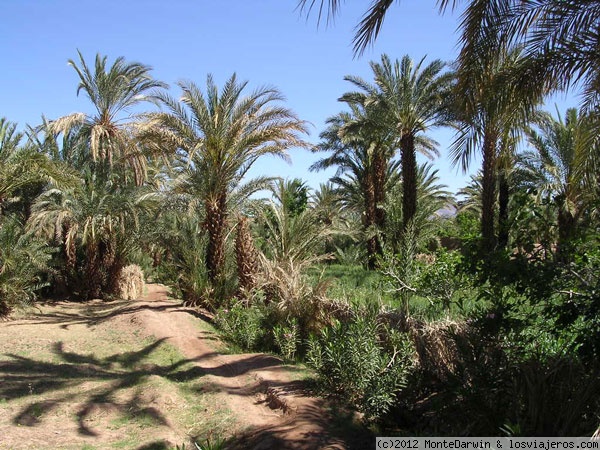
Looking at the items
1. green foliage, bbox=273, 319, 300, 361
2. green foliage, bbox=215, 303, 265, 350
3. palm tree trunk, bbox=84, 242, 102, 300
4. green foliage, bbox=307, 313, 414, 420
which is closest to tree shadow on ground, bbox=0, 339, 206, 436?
green foliage, bbox=215, 303, 265, 350

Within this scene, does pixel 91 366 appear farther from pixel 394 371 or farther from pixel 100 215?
pixel 100 215

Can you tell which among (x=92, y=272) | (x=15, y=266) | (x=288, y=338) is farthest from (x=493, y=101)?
(x=92, y=272)

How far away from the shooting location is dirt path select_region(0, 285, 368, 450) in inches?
236

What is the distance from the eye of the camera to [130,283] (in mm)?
17344

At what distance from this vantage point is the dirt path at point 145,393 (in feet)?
19.7

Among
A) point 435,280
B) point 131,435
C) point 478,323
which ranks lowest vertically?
point 131,435

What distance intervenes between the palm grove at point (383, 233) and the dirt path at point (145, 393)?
70cm

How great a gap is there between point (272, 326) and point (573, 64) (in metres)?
6.62

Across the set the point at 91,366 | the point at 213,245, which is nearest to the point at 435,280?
the point at 91,366


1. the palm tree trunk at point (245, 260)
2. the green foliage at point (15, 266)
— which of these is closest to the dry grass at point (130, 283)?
the green foliage at point (15, 266)

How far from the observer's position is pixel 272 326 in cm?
1000

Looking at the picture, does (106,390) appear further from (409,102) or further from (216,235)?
(409,102)

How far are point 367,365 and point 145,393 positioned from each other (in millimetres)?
3419

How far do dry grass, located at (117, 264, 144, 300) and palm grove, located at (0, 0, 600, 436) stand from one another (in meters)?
0.31
